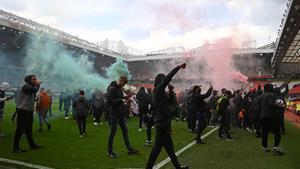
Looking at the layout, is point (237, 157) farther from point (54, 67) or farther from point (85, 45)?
point (85, 45)

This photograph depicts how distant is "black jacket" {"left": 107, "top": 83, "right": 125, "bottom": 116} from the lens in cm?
782

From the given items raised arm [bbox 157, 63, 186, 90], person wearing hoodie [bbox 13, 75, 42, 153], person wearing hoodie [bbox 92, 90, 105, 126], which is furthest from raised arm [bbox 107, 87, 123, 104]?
person wearing hoodie [bbox 92, 90, 105, 126]

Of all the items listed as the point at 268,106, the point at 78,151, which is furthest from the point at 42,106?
the point at 268,106

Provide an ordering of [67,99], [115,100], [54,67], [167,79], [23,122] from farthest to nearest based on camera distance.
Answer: [54,67] → [67,99] → [23,122] → [115,100] → [167,79]

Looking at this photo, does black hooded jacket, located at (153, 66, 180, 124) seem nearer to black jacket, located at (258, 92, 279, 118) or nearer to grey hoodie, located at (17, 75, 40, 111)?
black jacket, located at (258, 92, 279, 118)

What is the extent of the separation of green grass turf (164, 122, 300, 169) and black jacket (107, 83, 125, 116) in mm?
1914

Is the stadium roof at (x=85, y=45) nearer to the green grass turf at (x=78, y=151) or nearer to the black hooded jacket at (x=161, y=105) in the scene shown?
the green grass turf at (x=78, y=151)

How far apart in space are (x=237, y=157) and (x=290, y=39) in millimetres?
20384

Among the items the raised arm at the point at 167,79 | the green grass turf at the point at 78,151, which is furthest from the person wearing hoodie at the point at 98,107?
the raised arm at the point at 167,79

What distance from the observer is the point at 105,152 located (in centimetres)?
816

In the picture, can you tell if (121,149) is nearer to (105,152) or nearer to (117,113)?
(105,152)

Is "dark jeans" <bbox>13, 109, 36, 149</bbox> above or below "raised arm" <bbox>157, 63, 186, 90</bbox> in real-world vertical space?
below

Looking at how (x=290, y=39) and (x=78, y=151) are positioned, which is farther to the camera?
(x=290, y=39)

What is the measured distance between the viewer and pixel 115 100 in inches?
308
